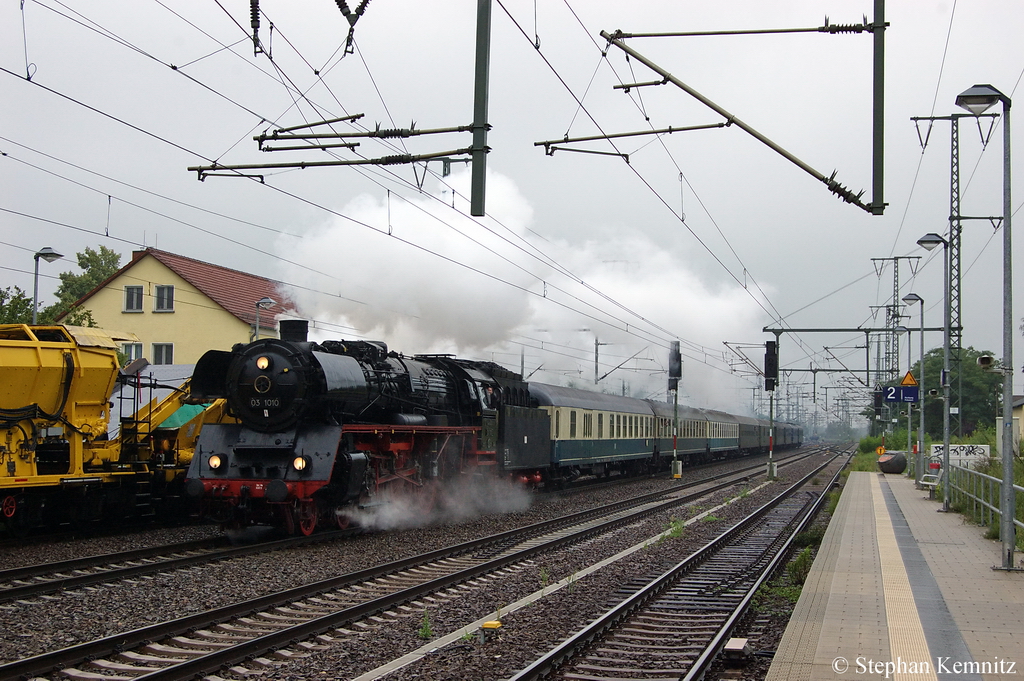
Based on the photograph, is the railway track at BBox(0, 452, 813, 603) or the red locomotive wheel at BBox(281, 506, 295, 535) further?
the red locomotive wheel at BBox(281, 506, 295, 535)

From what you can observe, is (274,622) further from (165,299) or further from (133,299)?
(133,299)

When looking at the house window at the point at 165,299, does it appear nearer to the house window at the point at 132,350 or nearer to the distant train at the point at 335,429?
the house window at the point at 132,350

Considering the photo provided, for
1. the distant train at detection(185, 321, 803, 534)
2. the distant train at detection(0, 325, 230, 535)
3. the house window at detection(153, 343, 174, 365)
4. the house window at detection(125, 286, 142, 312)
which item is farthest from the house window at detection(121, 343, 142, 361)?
the distant train at detection(0, 325, 230, 535)

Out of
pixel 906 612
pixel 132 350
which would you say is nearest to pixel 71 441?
pixel 906 612

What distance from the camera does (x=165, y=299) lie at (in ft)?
108

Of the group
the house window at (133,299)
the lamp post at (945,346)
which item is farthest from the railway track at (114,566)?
the house window at (133,299)

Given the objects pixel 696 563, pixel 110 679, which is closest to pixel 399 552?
pixel 696 563

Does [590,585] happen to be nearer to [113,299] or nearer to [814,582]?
[814,582]

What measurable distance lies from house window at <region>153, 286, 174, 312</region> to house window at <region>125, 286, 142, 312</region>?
947 millimetres

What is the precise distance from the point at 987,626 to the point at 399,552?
724 cm

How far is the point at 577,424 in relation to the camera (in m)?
25.1

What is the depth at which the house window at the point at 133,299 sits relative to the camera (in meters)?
33.7

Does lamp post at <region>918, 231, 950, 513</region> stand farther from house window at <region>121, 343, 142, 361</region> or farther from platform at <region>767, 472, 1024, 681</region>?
house window at <region>121, 343, 142, 361</region>

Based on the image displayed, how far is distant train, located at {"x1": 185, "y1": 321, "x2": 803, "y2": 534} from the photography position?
502 inches
